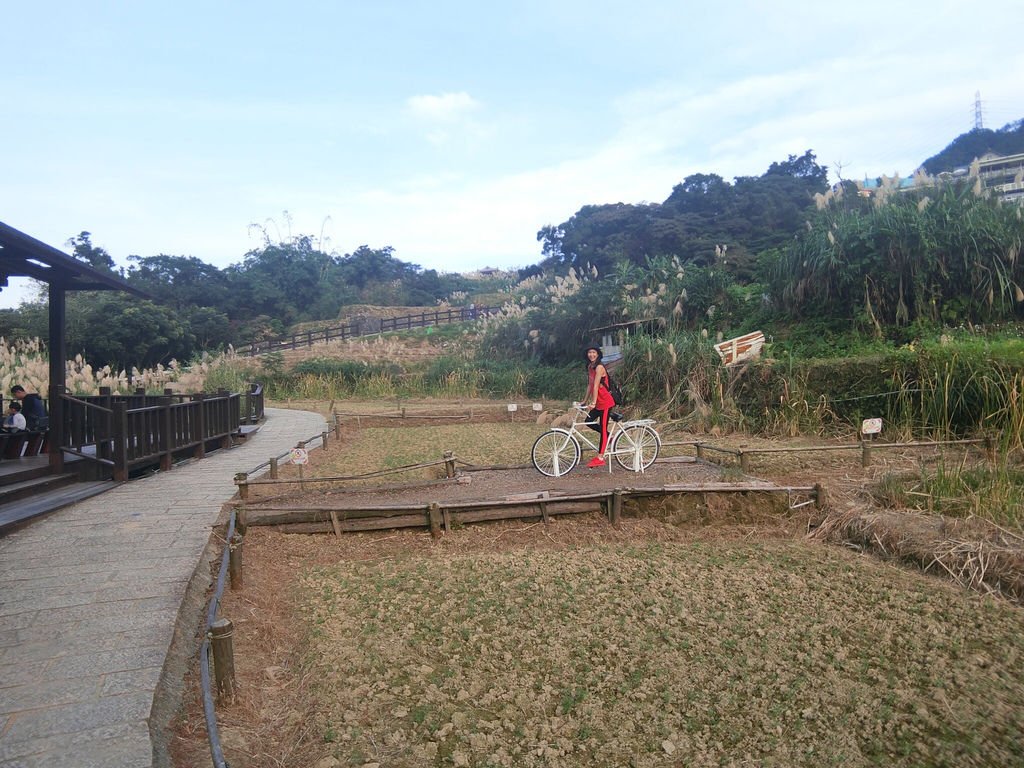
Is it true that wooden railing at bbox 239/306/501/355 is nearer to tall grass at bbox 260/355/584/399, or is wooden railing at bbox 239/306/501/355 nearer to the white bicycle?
tall grass at bbox 260/355/584/399

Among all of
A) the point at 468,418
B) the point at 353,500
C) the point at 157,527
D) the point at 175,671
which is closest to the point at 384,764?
the point at 175,671

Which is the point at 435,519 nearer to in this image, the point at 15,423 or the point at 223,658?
the point at 223,658

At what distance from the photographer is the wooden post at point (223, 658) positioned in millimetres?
2951

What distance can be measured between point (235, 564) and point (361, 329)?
32789 mm

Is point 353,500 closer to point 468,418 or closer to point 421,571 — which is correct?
point 421,571

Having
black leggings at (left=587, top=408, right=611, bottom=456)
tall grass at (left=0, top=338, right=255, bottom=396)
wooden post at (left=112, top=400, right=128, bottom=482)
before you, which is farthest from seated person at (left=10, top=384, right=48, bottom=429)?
black leggings at (left=587, top=408, right=611, bottom=456)

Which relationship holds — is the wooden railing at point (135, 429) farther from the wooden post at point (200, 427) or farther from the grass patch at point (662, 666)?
the grass patch at point (662, 666)

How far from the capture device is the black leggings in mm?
7492

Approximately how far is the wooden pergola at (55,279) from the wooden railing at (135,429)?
0.34 ft

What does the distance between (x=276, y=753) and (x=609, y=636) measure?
5.94 ft

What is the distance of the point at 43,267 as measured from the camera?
6.88 m

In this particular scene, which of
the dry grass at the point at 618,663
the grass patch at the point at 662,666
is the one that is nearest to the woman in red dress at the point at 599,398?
the dry grass at the point at 618,663

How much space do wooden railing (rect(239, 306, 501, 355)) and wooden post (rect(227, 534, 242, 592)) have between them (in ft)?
88.4

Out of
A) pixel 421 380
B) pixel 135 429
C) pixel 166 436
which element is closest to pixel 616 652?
pixel 135 429
